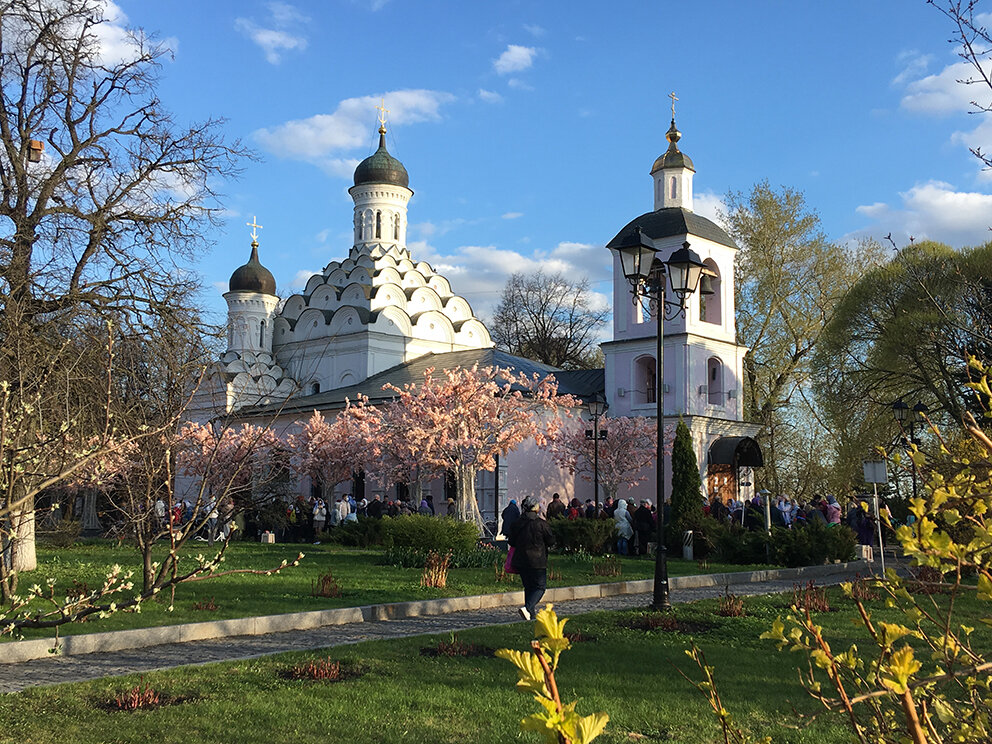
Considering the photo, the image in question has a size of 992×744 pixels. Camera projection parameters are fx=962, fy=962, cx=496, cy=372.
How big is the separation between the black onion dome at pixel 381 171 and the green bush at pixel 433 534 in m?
32.3

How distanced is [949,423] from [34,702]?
92.1ft

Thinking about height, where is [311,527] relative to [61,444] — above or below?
below

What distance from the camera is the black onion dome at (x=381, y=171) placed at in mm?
48500

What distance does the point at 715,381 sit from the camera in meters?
37.3

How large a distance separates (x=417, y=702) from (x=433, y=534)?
11.3 meters

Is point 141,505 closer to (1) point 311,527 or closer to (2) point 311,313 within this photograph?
(1) point 311,527

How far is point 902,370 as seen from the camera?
30.6m

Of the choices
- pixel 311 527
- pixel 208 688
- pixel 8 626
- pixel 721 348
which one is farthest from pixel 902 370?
pixel 8 626

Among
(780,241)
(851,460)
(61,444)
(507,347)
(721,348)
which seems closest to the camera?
(61,444)

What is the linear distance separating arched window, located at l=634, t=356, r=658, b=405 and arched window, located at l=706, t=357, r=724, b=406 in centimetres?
212

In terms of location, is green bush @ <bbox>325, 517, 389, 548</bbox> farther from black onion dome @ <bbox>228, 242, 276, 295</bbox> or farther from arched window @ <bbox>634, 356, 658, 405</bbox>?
black onion dome @ <bbox>228, 242, 276, 295</bbox>

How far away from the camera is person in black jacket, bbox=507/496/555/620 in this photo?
39.0 feet

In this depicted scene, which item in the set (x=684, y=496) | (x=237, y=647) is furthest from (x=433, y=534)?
(x=237, y=647)

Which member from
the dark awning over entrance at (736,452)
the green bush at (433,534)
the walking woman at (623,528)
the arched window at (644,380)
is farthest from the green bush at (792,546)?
the arched window at (644,380)
